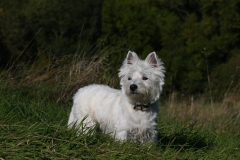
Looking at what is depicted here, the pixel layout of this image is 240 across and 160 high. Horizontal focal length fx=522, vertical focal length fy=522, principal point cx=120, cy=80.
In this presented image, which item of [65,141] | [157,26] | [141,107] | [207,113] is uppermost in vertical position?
[157,26]

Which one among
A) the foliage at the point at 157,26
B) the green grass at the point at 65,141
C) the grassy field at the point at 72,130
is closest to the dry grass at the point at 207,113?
the grassy field at the point at 72,130

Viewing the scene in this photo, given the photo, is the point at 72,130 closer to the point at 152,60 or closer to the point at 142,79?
the point at 142,79

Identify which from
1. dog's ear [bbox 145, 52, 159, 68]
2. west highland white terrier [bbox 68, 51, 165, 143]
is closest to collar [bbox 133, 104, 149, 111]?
west highland white terrier [bbox 68, 51, 165, 143]

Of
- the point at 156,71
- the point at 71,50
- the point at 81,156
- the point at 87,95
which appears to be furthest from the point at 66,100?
the point at 71,50

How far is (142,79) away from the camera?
274 inches

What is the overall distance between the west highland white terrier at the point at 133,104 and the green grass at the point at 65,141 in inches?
13.7

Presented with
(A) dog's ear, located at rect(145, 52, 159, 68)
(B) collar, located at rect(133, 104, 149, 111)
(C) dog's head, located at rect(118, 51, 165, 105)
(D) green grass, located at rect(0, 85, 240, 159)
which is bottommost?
(D) green grass, located at rect(0, 85, 240, 159)

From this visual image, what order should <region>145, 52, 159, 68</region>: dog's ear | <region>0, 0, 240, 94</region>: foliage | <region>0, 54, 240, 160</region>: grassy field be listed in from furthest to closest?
1. <region>0, 0, 240, 94</region>: foliage
2. <region>145, 52, 159, 68</region>: dog's ear
3. <region>0, 54, 240, 160</region>: grassy field

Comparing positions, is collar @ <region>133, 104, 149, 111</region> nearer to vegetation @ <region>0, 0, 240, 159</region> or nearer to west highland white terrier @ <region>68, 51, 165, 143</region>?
west highland white terrier @ <region>68, 51, 165, 143</region>

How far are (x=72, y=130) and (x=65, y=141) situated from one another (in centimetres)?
27

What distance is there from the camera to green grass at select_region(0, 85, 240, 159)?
5309 mm

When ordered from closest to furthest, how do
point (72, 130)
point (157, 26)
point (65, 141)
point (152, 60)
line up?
point (65, 141)
point (72, 130)
point (152, 60)
point (157, 26)

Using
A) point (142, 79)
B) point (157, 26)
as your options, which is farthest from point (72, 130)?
point (157, 26)

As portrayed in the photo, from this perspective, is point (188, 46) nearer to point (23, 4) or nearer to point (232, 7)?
point (232, 7)
